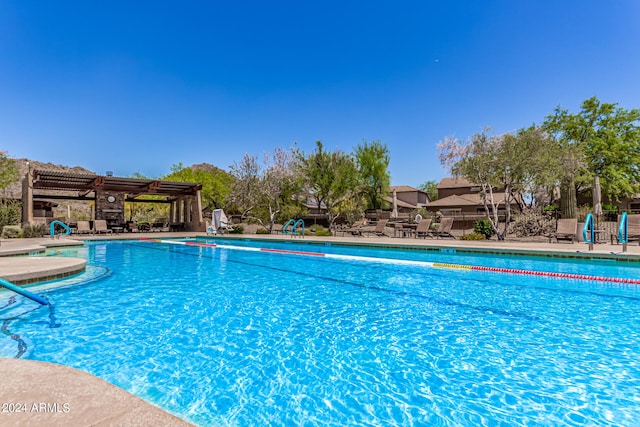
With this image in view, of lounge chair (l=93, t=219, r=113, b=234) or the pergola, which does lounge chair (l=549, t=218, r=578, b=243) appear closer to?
the pergola

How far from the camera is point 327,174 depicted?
2150cm

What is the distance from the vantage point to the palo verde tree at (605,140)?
2262cm

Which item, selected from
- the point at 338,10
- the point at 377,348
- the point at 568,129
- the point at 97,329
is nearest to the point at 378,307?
the point at 377,348

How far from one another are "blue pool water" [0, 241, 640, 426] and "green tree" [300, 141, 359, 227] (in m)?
15.1

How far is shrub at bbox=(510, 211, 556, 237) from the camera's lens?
16.2 m

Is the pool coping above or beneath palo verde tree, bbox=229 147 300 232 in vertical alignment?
beneath

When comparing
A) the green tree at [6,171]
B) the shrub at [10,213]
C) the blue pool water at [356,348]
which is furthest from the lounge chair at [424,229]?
the green tree at [6,171]

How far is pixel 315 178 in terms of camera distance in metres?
21.5

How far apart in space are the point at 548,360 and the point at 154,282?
6.67 metres

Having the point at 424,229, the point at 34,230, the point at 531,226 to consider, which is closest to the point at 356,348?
the point at 424,229

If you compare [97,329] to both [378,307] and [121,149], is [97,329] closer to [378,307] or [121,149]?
[378,307]

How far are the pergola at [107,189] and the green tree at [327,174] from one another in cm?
734

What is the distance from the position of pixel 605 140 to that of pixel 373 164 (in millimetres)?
16458

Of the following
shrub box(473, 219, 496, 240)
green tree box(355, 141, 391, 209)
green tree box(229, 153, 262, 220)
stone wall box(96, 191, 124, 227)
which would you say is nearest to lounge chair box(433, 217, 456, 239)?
shrub box(473, 219, 496, 240)
